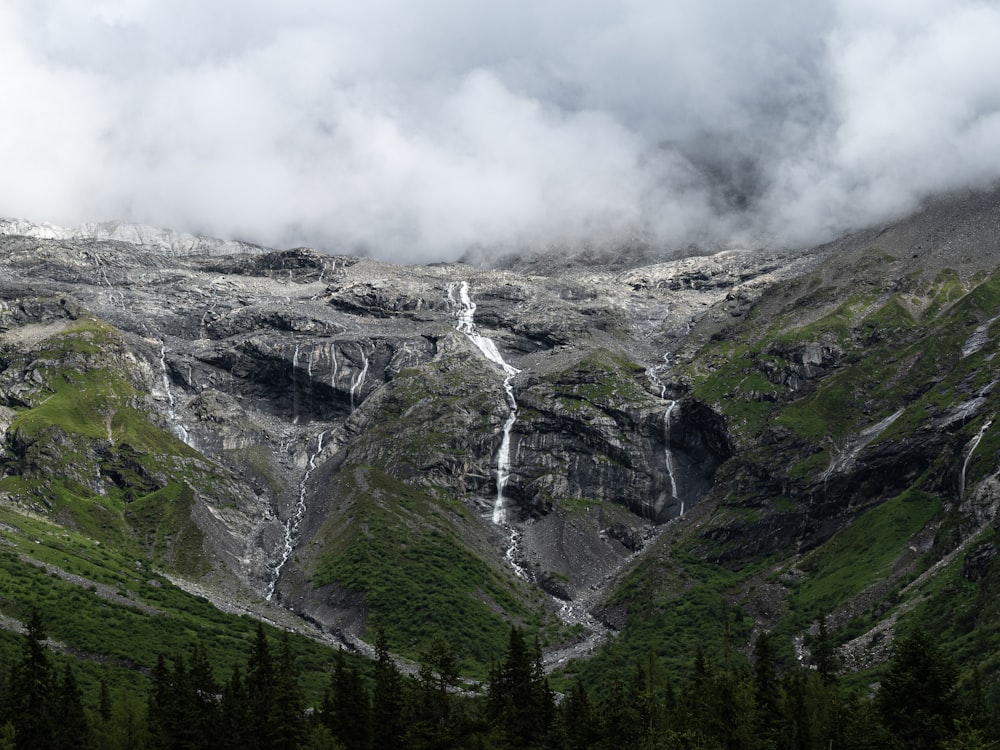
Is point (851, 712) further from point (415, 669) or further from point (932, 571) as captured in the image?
point (415, 669)

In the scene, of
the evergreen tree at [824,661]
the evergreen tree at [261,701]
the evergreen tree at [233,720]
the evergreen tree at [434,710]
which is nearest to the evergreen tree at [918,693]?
the evergreen tree at [824,661]

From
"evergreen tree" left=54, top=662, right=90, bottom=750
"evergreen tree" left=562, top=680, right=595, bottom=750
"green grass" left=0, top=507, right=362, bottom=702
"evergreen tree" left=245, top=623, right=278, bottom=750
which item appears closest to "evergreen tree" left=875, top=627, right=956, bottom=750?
"evergreen tree" left=562, top=680, right=595, bottom=750

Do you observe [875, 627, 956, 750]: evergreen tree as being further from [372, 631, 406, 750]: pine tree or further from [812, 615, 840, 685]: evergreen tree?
[372, 631, 406, 750]: pine tree

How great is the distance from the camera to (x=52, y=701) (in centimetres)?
10519

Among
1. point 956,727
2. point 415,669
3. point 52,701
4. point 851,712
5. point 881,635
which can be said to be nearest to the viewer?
point 956,727

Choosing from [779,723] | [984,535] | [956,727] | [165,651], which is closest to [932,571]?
[984,535]

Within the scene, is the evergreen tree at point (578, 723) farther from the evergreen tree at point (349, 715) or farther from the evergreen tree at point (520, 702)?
the evergreen tree at point (349, 715)

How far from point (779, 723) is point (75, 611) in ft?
391

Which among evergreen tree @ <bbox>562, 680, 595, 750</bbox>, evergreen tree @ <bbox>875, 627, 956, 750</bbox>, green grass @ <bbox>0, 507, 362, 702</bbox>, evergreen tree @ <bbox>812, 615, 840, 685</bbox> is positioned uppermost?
green grass @ <bbox>0, 507, 362, 702</bbox>

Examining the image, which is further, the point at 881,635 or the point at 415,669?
the point at 415,669

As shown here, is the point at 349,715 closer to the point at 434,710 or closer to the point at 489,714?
the point at 434,710

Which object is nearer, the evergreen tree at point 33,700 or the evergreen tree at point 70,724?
the evergreen tree at point 33,700

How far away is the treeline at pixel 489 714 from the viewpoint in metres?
98.0

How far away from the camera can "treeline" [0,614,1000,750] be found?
98.0m
